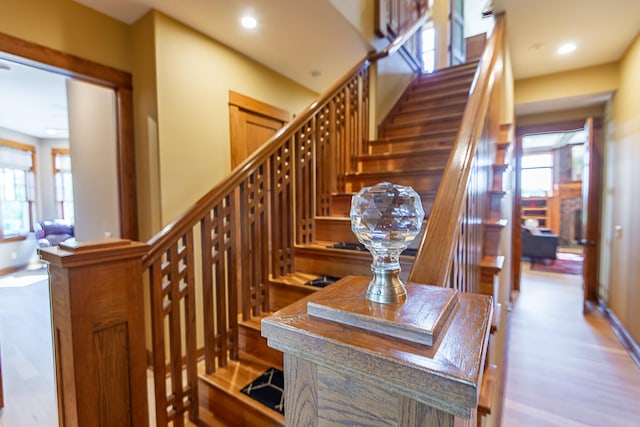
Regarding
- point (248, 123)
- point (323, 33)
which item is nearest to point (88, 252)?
point (248, 123)

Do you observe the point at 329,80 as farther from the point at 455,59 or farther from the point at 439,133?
the point at 455,59

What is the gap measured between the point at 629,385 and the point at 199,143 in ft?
12.4

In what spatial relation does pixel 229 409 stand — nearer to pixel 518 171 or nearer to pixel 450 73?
pixel 450 73

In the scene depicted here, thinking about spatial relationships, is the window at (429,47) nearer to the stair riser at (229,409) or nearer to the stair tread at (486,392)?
the stair tread at (486,392)

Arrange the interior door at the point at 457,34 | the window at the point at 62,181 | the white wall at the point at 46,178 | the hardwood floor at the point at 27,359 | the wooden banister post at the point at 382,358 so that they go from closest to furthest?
the wooden banister post at the point at 382,358 < the hardwood floor at the point at 27,359 < the interior door at the point at 457,34 < the white wall at the point at 46,178 < the window at the point at 62,181

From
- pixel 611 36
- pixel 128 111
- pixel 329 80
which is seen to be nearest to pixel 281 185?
pixel 128 111

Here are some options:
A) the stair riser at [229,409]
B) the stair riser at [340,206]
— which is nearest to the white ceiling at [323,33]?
the stair riser at [340,206]

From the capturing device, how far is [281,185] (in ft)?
6.34

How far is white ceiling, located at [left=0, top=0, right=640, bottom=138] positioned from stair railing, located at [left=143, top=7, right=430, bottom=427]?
18.8 inches

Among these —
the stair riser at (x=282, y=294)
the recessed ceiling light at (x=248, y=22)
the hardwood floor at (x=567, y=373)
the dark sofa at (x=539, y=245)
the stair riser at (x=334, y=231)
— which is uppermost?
the recessed ceiling light at (x=248, y=22)

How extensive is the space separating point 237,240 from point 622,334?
3.72 metres

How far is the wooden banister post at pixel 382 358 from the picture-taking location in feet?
1.33

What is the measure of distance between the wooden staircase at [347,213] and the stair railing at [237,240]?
0.27ft

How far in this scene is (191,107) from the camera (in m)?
2.37
